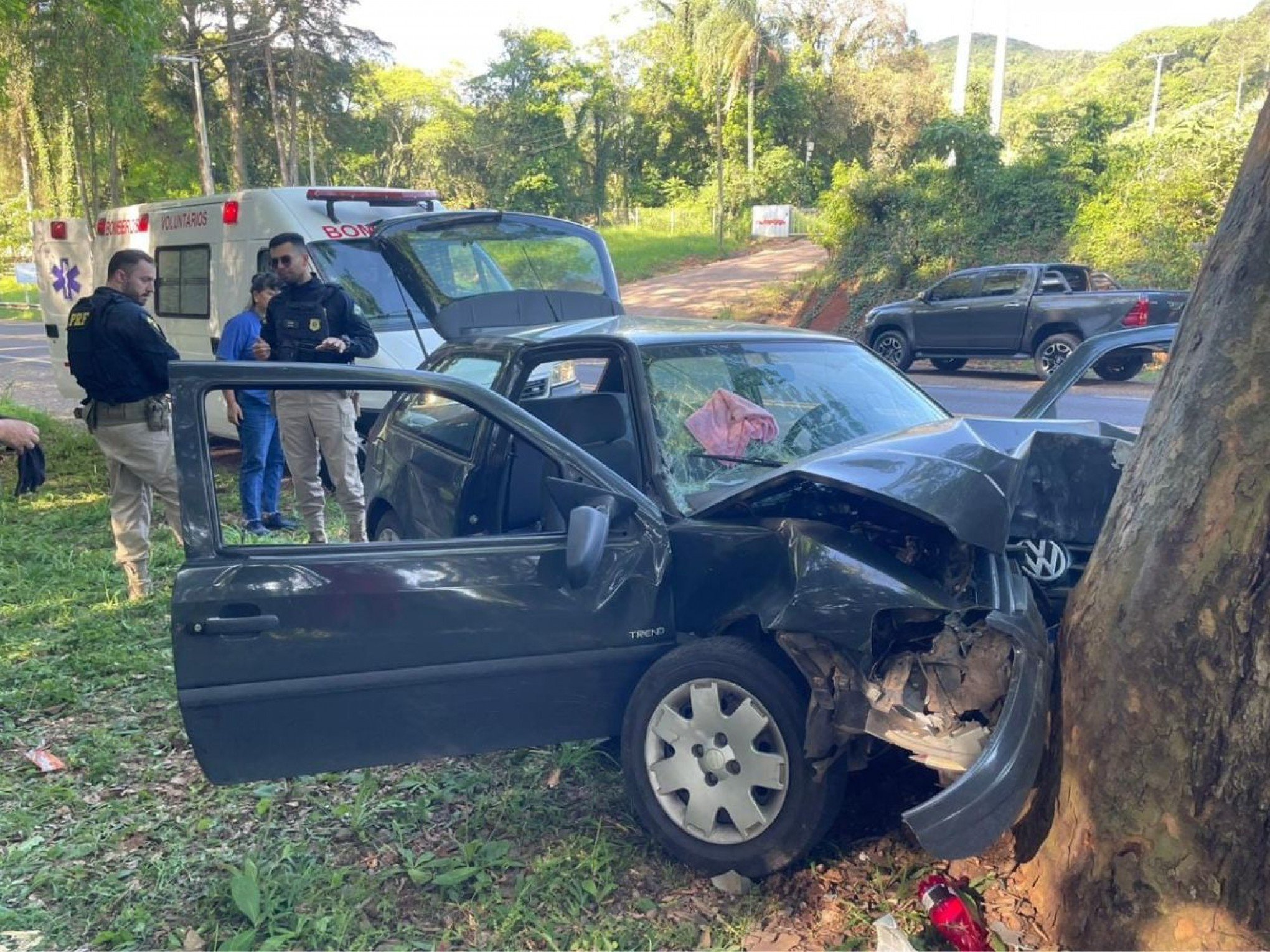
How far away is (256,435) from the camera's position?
7004 millimetres

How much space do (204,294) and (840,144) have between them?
116ft

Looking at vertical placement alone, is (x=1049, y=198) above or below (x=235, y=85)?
below

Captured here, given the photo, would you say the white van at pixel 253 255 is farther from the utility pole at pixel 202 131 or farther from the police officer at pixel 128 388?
the utility pole at pixel 202 131

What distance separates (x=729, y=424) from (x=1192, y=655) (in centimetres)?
190

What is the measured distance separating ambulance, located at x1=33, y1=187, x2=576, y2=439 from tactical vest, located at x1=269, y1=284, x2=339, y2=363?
3.61 ft

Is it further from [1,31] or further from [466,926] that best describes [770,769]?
[1,31]

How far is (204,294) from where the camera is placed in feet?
29.6

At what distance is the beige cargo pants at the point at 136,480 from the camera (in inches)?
215

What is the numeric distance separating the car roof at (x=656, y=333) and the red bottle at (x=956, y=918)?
2.26 metres

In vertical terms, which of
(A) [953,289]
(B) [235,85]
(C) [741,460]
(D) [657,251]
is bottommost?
(D) [657,251]

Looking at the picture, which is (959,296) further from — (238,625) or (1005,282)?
(238,625)

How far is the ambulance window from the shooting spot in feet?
29.6

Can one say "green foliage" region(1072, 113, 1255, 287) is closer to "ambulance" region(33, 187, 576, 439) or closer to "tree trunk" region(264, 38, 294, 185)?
"ambulance" region(33, 187, 576, 439)

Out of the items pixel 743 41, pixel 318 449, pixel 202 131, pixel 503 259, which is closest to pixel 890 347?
pixel 503 259
